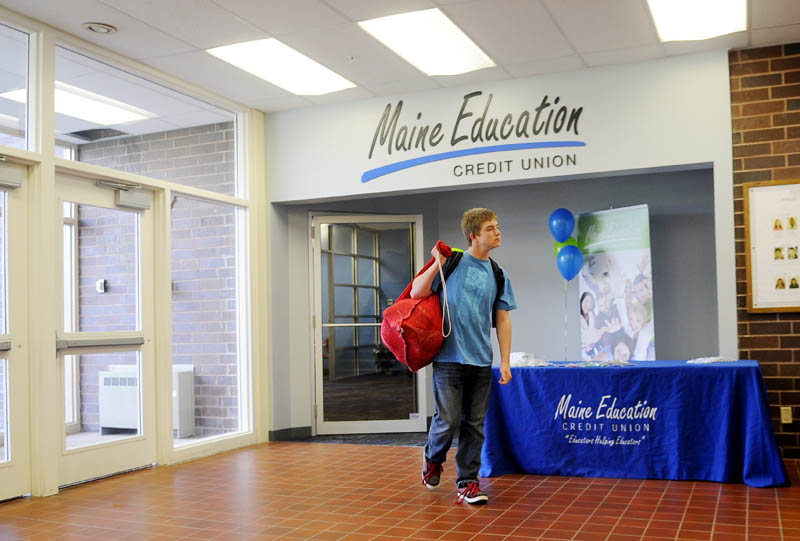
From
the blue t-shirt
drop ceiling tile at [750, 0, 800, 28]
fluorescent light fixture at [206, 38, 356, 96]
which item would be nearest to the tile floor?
the blue t-shirt

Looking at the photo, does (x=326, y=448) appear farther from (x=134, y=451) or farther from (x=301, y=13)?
(x=301, y=13)

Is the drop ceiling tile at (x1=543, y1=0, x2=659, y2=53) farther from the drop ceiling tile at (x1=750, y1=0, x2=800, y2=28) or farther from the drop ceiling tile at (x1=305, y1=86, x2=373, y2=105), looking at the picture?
the drop ceiling tile at (x1=305, y1=86, x2=373, y2=105)

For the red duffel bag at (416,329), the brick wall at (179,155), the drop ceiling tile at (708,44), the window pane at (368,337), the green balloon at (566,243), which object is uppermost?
the drop ceiling tile at (708,44)

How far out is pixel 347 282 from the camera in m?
7.55

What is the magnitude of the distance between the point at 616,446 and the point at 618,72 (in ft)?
9.24

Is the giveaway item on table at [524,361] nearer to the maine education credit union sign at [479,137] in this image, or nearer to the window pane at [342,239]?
the maine education credit union sign at [479,137]

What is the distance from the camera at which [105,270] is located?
218 inches

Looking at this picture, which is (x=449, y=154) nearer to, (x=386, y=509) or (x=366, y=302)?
(x=366, y=302)

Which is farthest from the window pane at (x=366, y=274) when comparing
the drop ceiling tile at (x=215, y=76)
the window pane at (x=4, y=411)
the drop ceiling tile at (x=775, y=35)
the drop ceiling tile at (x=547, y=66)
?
the drop ceiling tile at (x=775, y=35)

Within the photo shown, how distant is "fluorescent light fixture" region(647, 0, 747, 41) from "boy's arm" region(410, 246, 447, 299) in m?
2.13

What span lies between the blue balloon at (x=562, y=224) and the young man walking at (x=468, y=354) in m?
2.78

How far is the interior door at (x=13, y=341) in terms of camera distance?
4723 millimetres

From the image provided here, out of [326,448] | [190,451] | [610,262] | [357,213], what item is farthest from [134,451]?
[610,262]

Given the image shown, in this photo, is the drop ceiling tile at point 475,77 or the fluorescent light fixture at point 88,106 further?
the drop ceiling tile at point 475,77
